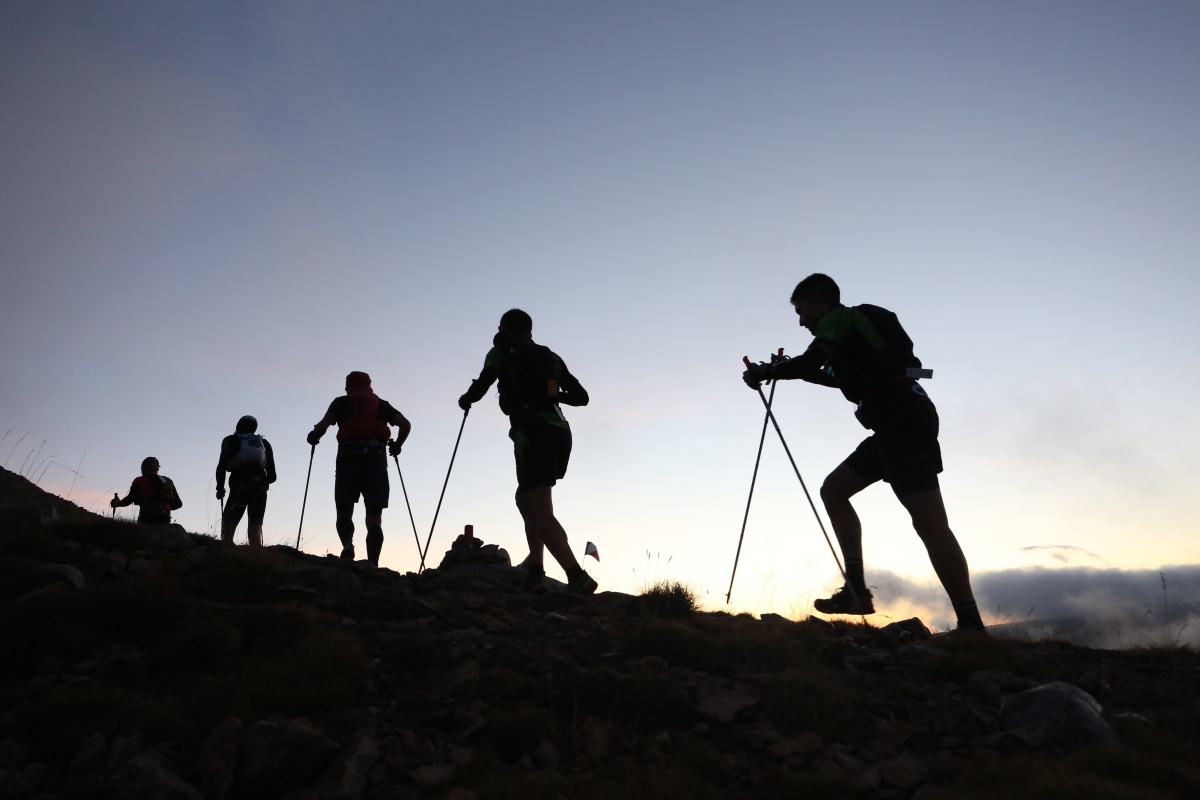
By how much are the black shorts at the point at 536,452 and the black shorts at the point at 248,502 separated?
198 inches

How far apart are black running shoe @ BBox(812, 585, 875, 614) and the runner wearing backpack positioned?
7.59 meters

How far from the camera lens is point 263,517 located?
11.6 meters

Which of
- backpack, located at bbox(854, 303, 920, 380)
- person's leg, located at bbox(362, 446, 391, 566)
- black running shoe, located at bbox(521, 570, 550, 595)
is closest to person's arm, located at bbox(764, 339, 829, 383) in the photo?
backpack, located at bbox(854, 303, 920, 380)

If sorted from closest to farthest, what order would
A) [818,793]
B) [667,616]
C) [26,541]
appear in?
[818,793] < [26,541] < [667,616]

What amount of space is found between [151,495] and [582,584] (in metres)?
7.28

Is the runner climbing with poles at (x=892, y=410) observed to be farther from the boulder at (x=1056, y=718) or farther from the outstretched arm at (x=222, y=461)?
the outstretched arm at (x=222, y=461)

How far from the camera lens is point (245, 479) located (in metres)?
11.4

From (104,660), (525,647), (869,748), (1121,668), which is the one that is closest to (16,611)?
(104,660)

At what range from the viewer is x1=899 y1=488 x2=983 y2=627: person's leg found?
20.8 ft

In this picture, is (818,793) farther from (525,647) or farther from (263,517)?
(263,517)

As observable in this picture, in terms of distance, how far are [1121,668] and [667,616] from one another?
3.45 m

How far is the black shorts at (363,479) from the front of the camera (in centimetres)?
1035

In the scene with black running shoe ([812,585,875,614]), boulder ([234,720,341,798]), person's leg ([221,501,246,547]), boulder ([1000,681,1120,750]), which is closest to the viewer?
boulder ([234,720,341,798])

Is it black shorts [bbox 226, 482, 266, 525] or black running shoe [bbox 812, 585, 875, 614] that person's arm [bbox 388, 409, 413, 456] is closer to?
black shorts [bbox 226, 482, 266, 525]
